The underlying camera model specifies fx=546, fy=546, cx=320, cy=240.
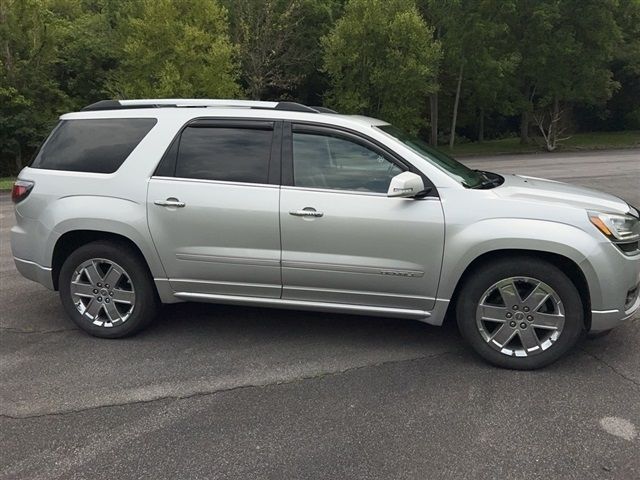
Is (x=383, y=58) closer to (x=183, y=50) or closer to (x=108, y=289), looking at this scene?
(x=183, y=50)

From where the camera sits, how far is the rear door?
4.06 metres

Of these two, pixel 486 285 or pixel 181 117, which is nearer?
pixel 486 285

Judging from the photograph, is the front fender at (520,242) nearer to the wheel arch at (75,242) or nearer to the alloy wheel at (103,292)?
the wheel arch at (75,242)

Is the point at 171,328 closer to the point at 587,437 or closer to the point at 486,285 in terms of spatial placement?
the point at 486,285

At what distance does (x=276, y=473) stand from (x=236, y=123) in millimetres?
2605

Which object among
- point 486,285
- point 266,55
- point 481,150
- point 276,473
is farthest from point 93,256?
point 481,150

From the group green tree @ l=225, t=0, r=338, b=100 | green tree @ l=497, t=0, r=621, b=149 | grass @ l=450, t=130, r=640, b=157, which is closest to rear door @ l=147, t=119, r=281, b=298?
green tree @ l=225, t=0, r=338, b=100

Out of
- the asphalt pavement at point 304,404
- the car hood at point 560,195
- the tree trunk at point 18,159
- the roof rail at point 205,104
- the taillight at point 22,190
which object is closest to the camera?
the asphalt pavement at point 304,404

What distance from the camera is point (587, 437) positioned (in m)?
3.03

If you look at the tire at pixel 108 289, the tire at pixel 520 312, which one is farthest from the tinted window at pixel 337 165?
the tire at pixel 108 289

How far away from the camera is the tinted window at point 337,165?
13.1ft

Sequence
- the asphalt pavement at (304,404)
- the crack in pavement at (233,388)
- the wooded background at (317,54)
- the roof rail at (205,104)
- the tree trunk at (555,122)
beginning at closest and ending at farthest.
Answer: the asphalt pavement at (304,404) < the crack in pavement at (233,388) < the roof rail at (205,104) < the wooded background at (317,54) < the tree trunk at (555,122)

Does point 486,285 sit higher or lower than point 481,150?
higher

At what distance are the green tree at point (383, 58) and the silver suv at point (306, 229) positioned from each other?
75.9 feet
